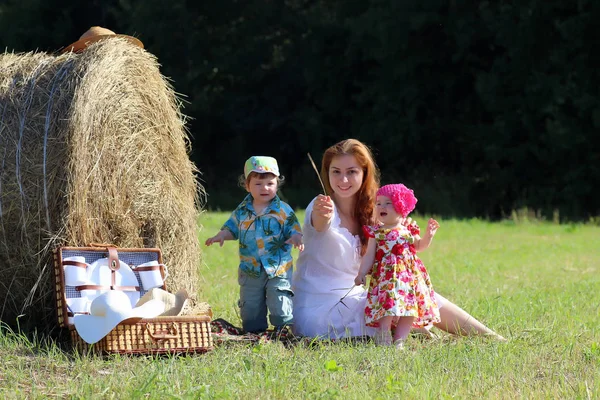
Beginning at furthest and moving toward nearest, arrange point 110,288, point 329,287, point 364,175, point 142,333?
point 364,175, point 329,287, point 110,288, point 142,333

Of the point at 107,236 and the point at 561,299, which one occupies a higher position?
the point at 107,236

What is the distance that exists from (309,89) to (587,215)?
9.07m

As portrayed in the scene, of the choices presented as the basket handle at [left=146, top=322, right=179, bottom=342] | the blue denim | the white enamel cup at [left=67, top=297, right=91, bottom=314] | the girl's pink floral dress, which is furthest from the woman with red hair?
the white enamel cup at [left=67, top=297, right=91, bottom=314]

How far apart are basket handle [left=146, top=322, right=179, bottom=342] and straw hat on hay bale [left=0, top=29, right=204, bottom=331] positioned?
0.95 meters

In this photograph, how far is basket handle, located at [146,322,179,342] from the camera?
17.2 feet

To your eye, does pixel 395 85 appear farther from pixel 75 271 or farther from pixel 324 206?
pixel 75 271

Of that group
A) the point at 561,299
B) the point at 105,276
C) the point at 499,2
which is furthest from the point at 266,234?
the point at 499,2

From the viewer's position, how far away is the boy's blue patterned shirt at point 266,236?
600 centimetres

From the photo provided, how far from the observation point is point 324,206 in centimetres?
572

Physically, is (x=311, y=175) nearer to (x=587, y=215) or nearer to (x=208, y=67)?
(x=208, y=67)

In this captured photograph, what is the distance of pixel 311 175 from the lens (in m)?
25.8


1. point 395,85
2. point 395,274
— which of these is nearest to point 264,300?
point 395,274

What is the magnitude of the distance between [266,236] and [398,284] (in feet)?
3.09

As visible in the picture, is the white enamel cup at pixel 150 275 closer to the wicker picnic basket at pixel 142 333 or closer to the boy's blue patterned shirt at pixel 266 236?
the wicker picnic basket at pixel 142 333
